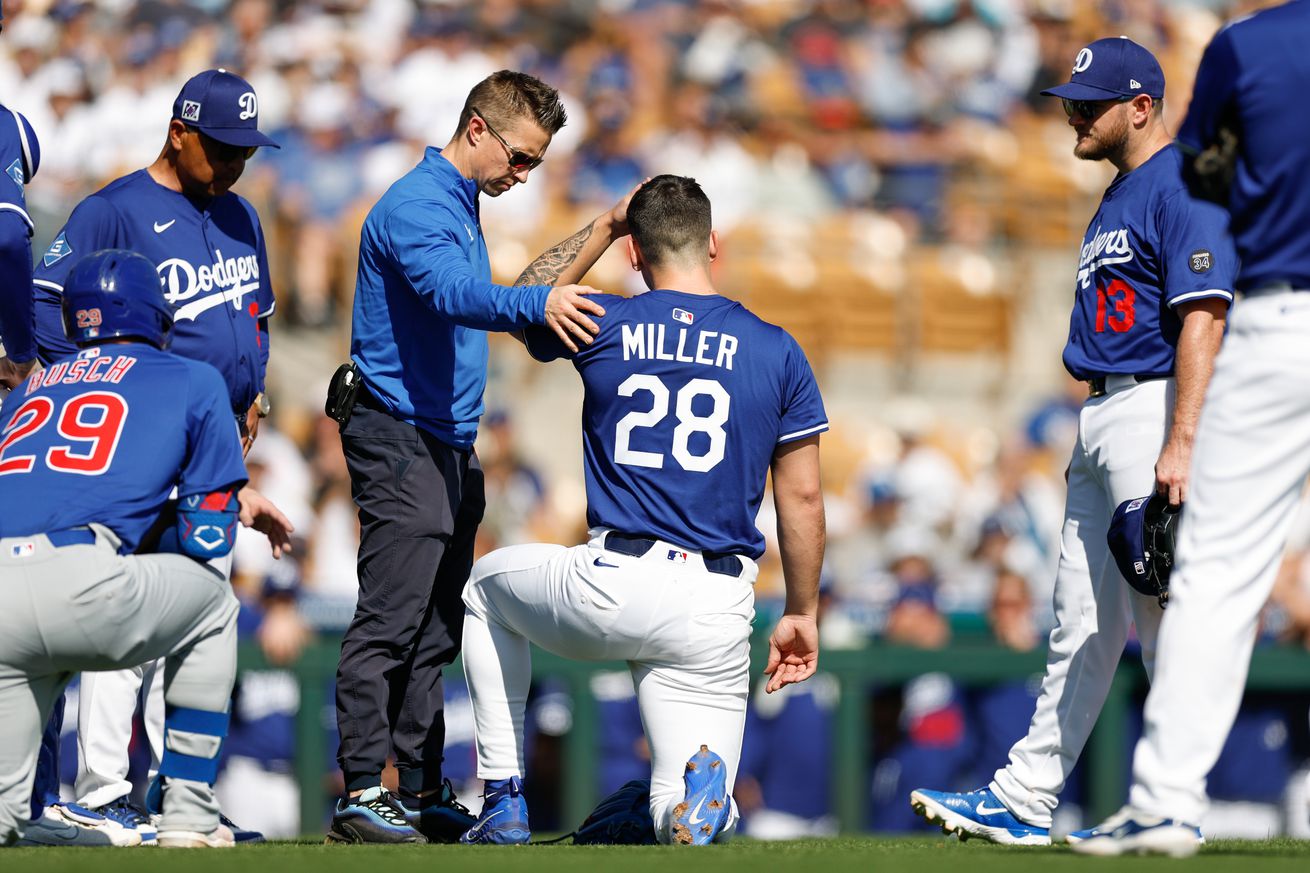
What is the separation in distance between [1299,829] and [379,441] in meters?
5.77

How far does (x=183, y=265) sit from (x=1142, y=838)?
324cm

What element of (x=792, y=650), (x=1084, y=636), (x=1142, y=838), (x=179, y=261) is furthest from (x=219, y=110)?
(x=1142, y=838)

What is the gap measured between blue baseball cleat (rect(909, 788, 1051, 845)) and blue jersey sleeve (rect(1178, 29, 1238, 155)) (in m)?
2.10

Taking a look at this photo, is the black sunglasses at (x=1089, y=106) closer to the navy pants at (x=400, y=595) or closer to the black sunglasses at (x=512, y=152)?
the black sunglasses at (x=512, y=152)

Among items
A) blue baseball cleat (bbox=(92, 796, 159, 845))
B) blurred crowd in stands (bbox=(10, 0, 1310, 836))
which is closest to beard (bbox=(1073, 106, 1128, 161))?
blue baseball cleat (bbox=(92, 796, 159, 845))

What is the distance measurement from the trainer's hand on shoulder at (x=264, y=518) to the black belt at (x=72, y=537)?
2.64ft

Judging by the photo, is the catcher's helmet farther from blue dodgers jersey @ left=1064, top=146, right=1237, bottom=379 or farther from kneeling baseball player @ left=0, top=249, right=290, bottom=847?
blue dodgers jersey @ left=1064, top=146, right=1237, bottom=379

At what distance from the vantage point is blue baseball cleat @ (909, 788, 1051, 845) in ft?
16.5

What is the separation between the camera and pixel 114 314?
14.3ft

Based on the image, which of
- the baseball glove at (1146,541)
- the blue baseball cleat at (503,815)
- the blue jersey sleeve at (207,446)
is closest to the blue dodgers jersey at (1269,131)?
the baseball glove at (1146,541)

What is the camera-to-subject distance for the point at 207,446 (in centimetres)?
425

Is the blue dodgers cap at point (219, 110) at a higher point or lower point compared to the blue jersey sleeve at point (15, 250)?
higher

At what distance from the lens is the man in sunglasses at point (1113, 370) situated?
481 cm

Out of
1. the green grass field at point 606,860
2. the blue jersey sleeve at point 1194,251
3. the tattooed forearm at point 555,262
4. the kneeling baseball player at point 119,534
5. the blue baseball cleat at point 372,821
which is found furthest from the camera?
the tattooed forearm at point 555,262
